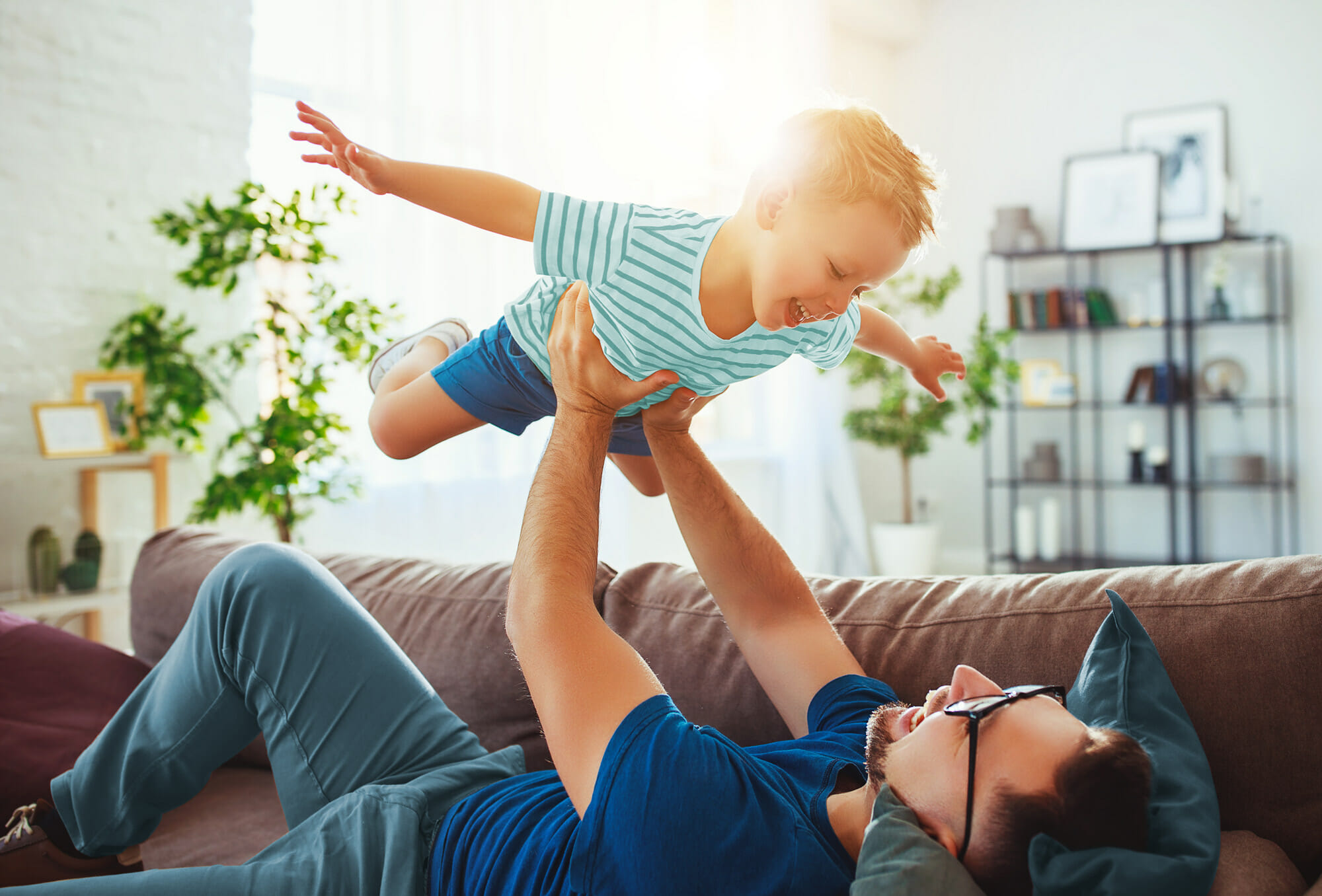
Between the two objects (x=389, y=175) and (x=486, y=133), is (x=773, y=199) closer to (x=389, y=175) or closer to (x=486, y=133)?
(x=389, y=175)

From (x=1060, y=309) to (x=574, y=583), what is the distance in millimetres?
4907

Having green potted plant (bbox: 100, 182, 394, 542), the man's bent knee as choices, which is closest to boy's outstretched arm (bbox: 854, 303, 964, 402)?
the man's bent knee

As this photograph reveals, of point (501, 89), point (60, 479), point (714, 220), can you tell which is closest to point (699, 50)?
point (501, 89)

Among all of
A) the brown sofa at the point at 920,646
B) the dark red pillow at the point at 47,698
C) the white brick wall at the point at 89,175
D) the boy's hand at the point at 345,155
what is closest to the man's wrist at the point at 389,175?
the boy's hand at the point at 345,155

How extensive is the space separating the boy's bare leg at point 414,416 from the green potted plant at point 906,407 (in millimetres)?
3664

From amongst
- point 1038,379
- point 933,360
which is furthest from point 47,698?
point 1038,379

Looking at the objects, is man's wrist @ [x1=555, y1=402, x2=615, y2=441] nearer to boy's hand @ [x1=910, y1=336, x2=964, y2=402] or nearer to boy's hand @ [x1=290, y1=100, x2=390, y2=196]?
boy's hand @ [x1=290, y1=100, x2=390, y2=196]

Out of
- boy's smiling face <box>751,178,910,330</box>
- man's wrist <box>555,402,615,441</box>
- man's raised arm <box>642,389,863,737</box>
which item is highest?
boy's smiling face <box>751,178,910,330</box>

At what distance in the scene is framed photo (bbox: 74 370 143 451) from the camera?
2836 mm

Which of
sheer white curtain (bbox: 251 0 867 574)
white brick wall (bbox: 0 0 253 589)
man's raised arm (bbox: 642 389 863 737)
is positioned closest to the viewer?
man's raised arm (bbox: 642 389 863 737)

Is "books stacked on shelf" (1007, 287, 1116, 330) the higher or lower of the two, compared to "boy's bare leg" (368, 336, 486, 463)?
higher

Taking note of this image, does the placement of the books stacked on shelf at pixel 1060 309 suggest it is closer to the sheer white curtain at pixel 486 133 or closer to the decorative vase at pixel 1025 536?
the decorative vase at pixel 1025 536

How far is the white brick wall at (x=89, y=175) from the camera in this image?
2791 millimetres

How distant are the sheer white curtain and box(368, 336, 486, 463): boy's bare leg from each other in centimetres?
170
